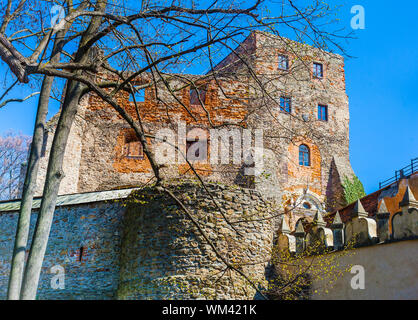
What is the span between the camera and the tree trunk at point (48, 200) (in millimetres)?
6364

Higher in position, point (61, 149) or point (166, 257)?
point (61, 149)

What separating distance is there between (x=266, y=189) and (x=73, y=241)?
7530mm

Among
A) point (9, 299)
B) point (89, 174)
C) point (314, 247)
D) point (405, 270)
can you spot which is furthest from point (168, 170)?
point (9, 299)

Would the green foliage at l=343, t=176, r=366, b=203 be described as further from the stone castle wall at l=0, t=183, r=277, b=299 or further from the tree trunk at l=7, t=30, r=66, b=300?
the tree trunk at l=7, t=30, r=66, b=300

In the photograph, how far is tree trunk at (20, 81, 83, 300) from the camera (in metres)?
6.36

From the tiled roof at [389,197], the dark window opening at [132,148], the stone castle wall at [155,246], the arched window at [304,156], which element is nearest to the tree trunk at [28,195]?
the stone castle wall at [155,246]

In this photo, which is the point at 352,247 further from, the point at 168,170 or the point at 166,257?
the point at 168,170

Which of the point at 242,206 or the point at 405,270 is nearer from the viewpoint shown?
the point at 405,270

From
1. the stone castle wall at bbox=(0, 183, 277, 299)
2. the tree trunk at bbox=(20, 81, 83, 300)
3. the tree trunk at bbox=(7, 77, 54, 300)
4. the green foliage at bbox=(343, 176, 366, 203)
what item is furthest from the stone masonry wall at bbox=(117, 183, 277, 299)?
the green foliage at bbox=(343, 176, 366, 203)

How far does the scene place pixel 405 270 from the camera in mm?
8969

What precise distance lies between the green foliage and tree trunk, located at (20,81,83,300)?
49.1 feet

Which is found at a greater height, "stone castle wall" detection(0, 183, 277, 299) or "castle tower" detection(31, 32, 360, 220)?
"castle tower" detection(31, 32, 360, 220)

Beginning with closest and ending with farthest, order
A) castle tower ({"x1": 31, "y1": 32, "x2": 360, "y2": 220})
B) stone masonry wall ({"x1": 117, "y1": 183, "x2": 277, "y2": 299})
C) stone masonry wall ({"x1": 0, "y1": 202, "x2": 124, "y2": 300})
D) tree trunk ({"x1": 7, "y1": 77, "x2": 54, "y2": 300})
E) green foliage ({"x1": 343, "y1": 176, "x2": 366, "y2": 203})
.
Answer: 1. tree trunk ({"x1": 7, "y1": 77, "x2": 54, "y2": 300})
2. stone masonry wall ({"x1": 117, "y1": 183, "x2": 277, "y2": 299})
3. stone masonry wall ({"x1": 0, "y1": 202, "x2": 124, "y2": 300})
4. castle tower ({"x1": 31, "y1": 32, "x2": 360, "y2": 220})
5. green foliage ({"x1": 343, "y1": 176, "x2": 366, "y2": 203})

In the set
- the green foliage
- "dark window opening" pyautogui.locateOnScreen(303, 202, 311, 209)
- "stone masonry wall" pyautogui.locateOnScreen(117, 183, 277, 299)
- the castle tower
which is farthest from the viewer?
the green foliage
